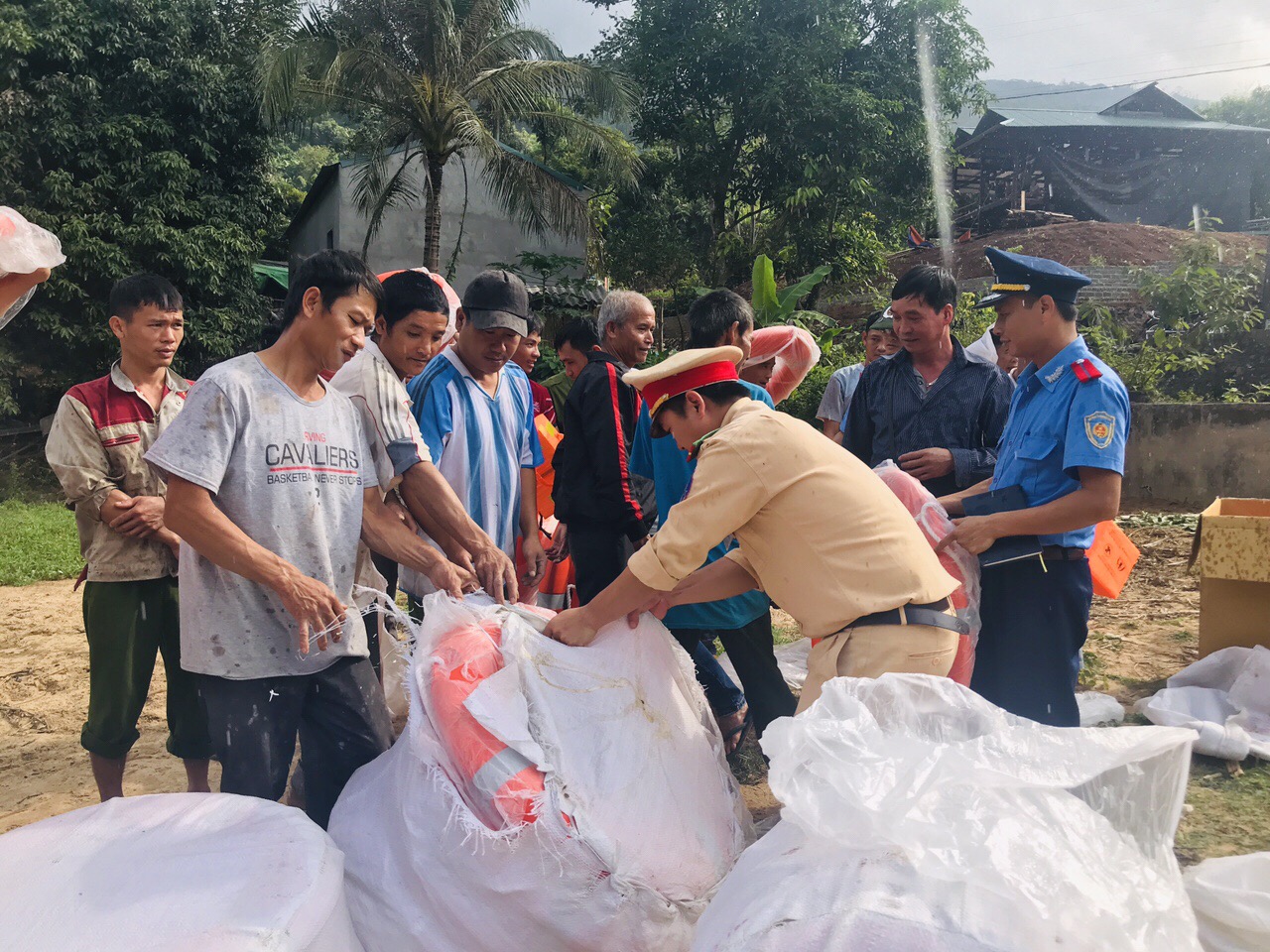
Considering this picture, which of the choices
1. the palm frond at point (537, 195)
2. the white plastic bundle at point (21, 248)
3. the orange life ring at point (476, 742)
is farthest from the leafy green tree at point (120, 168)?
the orange life ring at point (476, 742)

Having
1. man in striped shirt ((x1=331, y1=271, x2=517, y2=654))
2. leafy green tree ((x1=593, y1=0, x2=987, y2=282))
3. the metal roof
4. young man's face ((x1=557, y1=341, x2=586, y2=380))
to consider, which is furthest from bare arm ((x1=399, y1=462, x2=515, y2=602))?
the metal roof

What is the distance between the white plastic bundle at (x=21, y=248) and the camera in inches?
69.5

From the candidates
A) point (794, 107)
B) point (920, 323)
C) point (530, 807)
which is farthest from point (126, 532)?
point (794, 107)

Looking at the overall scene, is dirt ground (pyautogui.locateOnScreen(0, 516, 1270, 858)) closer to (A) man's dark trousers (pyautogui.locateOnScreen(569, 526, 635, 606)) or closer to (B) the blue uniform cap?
(A) man's dark trousers (pyautogui.locateOnScreen(569, 526, 635, 606))

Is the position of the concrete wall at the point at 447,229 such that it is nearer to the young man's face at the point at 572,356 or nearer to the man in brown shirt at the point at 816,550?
the young man's face at the point at 572,356

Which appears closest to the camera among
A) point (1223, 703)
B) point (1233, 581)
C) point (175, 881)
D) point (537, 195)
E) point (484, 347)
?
point (175, 881)

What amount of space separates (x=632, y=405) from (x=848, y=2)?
16.4 metres

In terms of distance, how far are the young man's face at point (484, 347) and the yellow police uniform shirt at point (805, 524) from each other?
127 cm

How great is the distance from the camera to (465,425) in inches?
125

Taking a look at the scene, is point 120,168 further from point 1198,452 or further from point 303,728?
point 1198,452

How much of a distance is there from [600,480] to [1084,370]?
1674mm

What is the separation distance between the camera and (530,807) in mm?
1812

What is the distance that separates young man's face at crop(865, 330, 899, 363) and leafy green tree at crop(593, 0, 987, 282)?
11270 mm

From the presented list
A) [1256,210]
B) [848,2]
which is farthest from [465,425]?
[1256,210]
